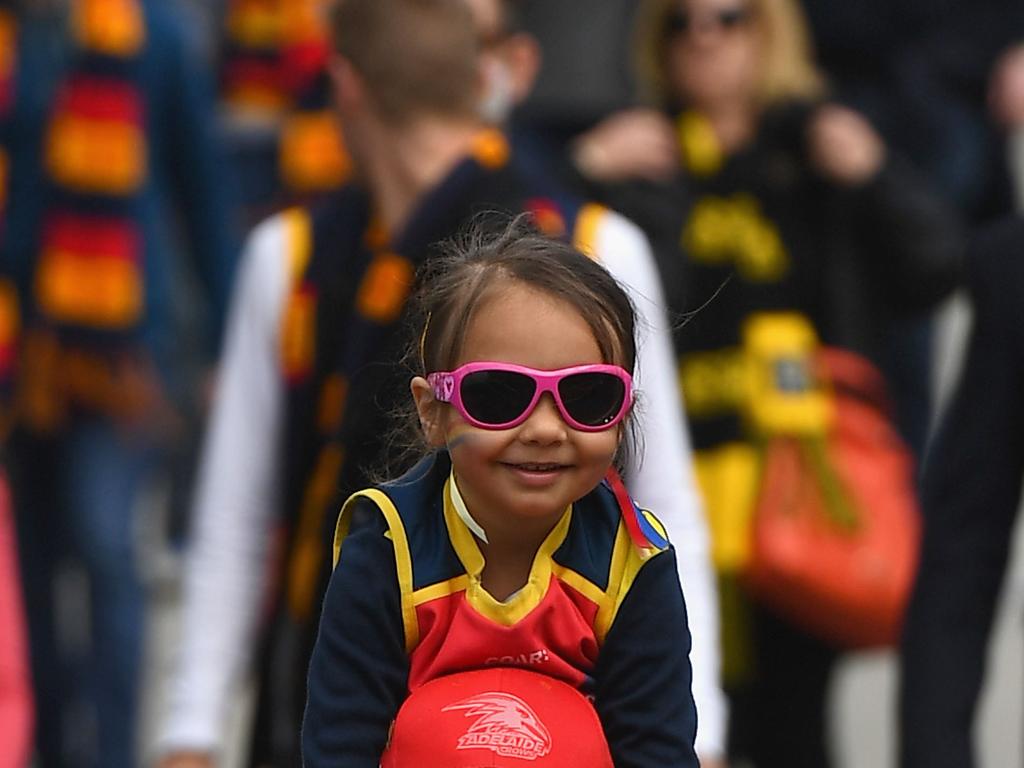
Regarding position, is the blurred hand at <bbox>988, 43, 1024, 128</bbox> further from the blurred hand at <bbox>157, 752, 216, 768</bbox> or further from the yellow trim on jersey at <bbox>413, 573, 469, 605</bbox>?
the yellow trim on jersey at <bbox>413, 573, 469, 605</bbox>

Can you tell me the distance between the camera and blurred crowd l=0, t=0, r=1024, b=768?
2.91 m

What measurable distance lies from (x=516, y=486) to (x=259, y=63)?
5.29m

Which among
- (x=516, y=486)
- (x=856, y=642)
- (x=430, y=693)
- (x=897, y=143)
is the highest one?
(x=897, y=143)

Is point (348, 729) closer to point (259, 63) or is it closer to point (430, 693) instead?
point (430, 693)

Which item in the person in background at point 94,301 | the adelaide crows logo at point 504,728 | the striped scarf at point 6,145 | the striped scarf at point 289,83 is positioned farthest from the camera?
the striped scarf at point 289,83

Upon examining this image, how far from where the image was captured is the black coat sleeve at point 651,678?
1.55 meters

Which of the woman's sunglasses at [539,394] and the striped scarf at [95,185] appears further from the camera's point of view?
the striped scarf at [95,185]

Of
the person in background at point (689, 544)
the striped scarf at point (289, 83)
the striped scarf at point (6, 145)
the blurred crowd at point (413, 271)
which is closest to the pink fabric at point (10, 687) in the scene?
the blurred crowd at point (413, 271)

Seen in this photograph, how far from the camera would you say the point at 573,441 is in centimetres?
149

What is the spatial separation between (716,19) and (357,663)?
3446mm

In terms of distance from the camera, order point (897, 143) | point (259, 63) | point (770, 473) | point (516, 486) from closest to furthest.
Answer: point (516, 486) → point (770, 473) → point (897, 143) → point (259, 63)

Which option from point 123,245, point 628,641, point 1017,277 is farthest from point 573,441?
point 123,245

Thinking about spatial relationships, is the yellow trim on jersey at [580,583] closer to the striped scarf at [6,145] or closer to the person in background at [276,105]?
the striped scarf at [6,145]

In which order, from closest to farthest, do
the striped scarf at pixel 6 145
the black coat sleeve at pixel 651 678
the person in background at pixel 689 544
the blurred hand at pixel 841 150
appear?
the black coat sleeve at pixel 651 678 < the person in background at pixel 689 544 < the blurred hand at pixel 841 150 < the striped scarf at pixel 6 145
